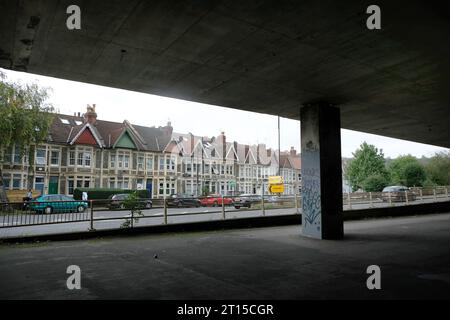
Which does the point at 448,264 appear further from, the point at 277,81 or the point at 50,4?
the point at 50,4

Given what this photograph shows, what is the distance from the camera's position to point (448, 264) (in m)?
6.54

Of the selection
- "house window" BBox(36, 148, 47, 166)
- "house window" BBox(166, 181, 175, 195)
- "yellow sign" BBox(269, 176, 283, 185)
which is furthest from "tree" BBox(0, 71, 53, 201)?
"yellow sign" BBox(269, 176, 283, 185)

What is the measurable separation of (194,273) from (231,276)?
761 mm

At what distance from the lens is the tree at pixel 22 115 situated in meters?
22.4

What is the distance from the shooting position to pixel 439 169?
55.0 m

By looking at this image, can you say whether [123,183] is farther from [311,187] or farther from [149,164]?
[311,187]

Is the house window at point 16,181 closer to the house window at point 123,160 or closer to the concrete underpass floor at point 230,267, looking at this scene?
the house window at point 123,160

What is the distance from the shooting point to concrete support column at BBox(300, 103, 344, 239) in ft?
33.7

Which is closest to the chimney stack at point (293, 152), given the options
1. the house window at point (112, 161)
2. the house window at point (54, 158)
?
the house window at point (112, 161)

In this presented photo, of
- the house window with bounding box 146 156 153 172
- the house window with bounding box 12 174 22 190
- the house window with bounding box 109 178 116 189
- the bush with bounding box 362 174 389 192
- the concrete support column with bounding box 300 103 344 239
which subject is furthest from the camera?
the bush with bounding box 362 174 389 192

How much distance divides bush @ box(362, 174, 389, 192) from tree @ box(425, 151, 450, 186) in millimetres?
8065

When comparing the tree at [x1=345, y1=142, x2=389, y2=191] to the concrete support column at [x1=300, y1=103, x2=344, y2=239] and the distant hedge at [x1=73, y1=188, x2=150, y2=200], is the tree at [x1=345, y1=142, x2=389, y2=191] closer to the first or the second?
the distant hedge at [x1=73, y1=188, x2=150, y2=200]

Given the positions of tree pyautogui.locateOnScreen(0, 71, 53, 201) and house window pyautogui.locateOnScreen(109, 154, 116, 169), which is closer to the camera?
tree pyautogui.locateOnScreen(0, 71, 53, 201)

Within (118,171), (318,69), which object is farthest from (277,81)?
(118,171)
